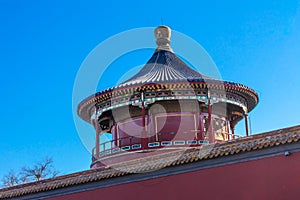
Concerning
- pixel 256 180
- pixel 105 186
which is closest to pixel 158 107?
pixel 105 186

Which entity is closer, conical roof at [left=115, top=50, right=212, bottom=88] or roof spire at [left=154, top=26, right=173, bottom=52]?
conical roof at [left=115, top=50, right=212, bottom=88]

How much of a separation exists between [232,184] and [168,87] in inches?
279

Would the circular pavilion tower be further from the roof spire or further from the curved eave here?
the roof spire

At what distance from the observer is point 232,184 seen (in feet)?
40.1

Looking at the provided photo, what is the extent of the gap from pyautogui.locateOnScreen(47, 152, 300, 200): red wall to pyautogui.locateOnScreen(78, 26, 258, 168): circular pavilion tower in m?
4.15

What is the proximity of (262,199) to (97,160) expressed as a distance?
9603mm

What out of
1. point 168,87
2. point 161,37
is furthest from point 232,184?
point 161,37

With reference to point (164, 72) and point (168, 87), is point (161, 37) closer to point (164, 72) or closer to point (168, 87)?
point (164, 72)

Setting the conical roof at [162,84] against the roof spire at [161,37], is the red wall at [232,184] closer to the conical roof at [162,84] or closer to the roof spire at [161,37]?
the conical roof at [162,84]

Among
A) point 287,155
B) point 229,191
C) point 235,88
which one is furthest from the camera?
point 235,88

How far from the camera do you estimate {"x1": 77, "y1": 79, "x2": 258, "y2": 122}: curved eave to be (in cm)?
1855

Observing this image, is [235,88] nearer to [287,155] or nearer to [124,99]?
[124,99]

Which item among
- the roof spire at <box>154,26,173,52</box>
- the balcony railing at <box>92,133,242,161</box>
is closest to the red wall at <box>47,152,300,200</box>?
the balcony railing at <box>92,133,242,161</box>

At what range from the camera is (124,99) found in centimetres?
1944
